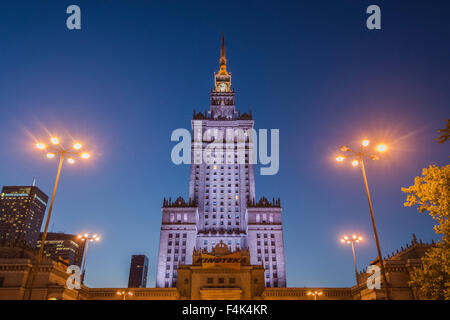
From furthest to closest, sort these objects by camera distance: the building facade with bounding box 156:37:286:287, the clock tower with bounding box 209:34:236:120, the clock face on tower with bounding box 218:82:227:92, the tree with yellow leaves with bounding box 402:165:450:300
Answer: the clock face on tower with bounding box 218:82:227:92 → the clock tower with bounding box 209:34:236:120 → the building facade with bounding box 156:37:286:287 → the tree with yellow leaves with bounding box 402:165:450:300

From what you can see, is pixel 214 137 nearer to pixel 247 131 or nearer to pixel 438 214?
pixel 247 131

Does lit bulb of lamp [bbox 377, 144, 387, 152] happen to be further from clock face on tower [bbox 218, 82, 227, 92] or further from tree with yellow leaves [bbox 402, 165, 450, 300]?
clock face on tower [bbox 218, 82, 227, 92]

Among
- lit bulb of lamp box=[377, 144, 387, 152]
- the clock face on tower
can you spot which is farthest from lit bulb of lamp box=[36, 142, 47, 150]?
the clock face on tower

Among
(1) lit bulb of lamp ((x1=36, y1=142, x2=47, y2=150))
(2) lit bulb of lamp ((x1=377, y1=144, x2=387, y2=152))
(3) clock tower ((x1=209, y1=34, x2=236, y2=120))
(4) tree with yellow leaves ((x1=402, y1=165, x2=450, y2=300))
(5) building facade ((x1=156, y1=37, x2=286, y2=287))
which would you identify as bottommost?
(4) tree with yellow leaves ((x1=402, y1=165, x2=450, y2=300))

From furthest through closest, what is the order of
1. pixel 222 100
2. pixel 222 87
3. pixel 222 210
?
pixel 222 87, pixel 222 100, pixel 222 210

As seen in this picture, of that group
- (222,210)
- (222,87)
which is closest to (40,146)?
(222,210)

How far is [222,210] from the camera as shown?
113 metres

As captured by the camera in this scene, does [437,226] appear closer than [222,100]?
Yes

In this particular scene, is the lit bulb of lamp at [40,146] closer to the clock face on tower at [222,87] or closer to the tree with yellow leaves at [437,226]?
the tree with yellow leaves at [437,226]

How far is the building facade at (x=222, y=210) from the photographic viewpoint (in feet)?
327

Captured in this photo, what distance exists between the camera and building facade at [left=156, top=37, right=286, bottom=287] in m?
99.6

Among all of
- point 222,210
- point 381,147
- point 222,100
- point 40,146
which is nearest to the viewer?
point 381,147

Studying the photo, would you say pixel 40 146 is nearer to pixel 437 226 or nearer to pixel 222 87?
pixel 437 226
